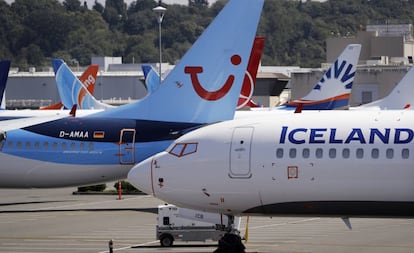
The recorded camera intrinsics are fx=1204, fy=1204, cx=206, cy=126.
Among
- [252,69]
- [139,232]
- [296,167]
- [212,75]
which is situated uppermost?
[252,69]

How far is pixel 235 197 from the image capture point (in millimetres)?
32094

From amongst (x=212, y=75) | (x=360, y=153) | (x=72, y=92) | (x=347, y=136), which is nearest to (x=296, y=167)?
(x=347, y=136)

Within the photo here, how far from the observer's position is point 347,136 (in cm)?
3153

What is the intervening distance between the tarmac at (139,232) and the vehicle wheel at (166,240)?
284 mm

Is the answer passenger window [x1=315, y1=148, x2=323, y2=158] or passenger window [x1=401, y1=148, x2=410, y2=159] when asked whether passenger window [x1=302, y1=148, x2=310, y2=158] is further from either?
passenger window [x1=401, y1=148, x2=410, y2=159]

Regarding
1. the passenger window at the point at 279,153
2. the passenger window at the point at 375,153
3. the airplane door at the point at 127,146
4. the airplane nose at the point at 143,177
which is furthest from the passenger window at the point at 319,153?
the airplane door at the point at 127,146

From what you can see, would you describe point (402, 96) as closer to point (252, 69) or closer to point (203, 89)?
point (252, 69)

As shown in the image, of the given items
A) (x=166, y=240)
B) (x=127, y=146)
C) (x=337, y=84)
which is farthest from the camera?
(x=337, y=84)

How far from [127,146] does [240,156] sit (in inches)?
701

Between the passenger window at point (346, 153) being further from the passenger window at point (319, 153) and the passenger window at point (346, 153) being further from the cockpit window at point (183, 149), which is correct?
the cockpit window at point (183, 149)

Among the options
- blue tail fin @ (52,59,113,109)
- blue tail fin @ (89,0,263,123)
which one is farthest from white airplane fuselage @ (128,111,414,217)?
blue tail fin @ (52,59,113,109)

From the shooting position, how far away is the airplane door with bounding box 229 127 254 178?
105 feet

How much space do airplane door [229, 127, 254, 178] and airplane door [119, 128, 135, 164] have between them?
17.2 meters

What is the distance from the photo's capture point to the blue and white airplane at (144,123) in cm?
4838
